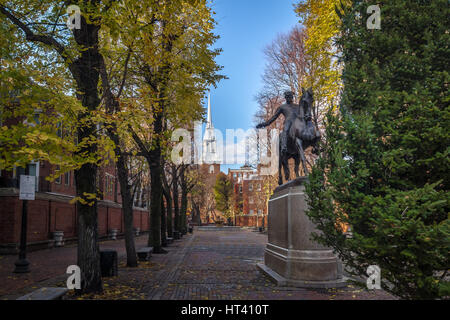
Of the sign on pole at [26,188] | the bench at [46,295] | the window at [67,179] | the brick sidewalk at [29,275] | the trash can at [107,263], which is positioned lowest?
the brick sidewalk at [29,275]

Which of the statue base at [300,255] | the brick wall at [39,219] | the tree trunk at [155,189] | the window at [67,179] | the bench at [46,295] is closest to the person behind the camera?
the bench at [46,295]

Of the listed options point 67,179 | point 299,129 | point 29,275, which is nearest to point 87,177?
point 29,275

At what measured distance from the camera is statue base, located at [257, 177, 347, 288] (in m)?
10.2

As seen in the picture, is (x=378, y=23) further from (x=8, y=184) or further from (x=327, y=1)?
(x=8, y=184)

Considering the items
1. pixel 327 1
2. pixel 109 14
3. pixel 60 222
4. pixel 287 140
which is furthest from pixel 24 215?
pixel 327 1

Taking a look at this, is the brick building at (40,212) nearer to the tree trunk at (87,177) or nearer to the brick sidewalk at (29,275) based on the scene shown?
the brick sidewalk at (29,275)

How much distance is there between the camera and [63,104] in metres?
7.96

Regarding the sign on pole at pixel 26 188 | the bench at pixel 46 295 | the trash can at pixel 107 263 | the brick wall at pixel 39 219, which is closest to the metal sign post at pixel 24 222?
the sign on pole at pixel 26 188

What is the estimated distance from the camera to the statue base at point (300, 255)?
1018 centimetres

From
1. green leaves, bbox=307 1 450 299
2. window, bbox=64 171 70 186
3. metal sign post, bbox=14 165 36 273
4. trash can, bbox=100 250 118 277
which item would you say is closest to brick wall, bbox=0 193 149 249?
window, bbox=64 171 70 186

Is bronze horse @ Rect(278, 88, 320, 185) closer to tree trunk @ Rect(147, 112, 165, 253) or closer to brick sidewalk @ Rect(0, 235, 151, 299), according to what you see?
tree trunk @ Rect(147, 112, 165, 253)

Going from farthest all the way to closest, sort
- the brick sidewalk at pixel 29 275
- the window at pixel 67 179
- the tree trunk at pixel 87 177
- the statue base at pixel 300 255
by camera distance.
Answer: the window at pixel 67 179
the statue base at pixel 300 255
the brick sidewalk at pixel 29 275
the tree trunk at pixel 87 177

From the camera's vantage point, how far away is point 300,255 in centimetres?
1037

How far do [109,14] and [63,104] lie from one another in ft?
7.22
